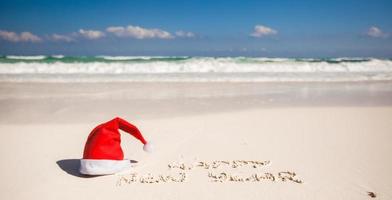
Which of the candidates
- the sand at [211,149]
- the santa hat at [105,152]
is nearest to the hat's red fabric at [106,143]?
the santa hat at [105,152]

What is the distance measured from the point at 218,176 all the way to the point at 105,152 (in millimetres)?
1214

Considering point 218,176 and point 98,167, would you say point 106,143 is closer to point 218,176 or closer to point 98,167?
point 98,167

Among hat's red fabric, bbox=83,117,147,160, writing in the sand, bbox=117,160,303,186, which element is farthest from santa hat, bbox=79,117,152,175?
writing in the sand, bbox=117,160,303,186

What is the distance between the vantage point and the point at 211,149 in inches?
185

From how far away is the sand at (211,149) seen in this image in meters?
3.47

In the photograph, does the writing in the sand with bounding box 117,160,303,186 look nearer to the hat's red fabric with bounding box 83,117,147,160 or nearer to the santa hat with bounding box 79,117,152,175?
the santa hat with bounding box 79,117,152,175

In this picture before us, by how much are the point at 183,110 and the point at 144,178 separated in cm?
390

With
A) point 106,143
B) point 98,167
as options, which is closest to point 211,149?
point 106,143

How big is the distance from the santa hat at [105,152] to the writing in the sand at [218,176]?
0.18m

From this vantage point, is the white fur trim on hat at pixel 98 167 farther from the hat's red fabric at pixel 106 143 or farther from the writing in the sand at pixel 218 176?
the writing in the sand at pixel 218 176

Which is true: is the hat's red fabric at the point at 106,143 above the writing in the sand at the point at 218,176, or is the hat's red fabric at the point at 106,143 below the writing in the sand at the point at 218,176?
above

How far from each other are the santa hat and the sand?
0.31 ft

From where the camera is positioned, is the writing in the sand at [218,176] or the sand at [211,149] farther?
the writing in the sand at [218,176]

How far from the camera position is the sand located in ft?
11.4
